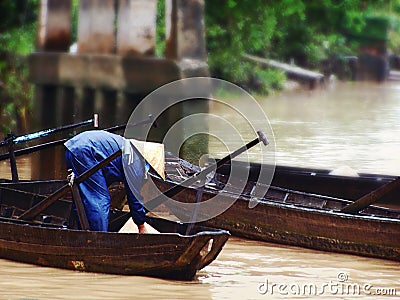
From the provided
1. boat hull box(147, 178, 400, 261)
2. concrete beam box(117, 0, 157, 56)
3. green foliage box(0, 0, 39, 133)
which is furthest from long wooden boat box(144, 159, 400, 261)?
green foliage box(0, 0, 39, 133)

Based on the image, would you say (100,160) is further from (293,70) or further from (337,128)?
(293,70)

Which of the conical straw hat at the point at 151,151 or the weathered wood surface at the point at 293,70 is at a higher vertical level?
the conical straw hat at the point at 151,151

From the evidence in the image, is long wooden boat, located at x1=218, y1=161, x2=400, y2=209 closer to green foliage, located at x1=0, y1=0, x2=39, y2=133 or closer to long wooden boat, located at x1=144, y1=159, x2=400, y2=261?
long wooden boat, located at x1=144, y1=159, x2=400, y2=261

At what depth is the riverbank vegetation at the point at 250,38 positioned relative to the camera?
19000 mm

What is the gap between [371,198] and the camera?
31.8 feet

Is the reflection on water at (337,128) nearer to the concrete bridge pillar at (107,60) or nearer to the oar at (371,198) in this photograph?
the concrete bridge pillar at (107,60)

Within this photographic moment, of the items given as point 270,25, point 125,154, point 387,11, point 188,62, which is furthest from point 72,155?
point 387,11

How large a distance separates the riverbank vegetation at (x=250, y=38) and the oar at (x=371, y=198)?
890cm

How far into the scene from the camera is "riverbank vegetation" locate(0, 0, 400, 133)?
19.0 m

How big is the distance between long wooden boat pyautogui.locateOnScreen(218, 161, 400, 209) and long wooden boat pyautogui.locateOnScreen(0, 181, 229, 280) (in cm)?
325

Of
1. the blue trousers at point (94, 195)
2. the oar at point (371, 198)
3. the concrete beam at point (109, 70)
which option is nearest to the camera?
the blue trousers at point (94, 195)

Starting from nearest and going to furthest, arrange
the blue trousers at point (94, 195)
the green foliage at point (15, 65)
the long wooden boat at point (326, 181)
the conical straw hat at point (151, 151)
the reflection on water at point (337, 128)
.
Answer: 1. the conical straw hat at point (151, 151)
2. the blue trousers at point (94, 195)
3. the long wooden boat at point (326, 181)
4. the reflection on water at point (337, 128)
5. the green foliage at point (15, 65)

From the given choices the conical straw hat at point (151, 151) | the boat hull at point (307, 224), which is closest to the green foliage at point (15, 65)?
the boat hull at point (307, 224)

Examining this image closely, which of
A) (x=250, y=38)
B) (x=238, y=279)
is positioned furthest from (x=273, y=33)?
(x=238, y=279)
